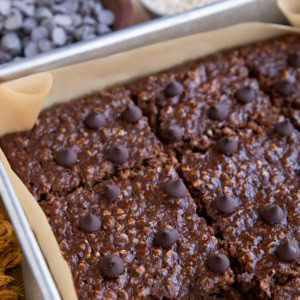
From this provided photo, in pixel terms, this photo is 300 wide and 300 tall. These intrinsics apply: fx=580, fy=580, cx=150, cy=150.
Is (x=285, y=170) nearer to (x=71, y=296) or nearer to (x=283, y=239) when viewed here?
(x=283, y=239)

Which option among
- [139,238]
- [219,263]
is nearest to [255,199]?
[219,263]

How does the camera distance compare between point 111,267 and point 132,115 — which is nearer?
point 111,267

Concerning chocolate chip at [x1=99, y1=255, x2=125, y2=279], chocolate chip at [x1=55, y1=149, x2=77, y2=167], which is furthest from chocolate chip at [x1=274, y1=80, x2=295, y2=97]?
chocolate chip at [x1=99, y1=255, x2=125, y2=279]

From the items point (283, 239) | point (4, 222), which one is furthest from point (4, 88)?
point (283, 239)

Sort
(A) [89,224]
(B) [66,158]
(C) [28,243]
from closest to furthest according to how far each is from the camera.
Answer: (C) [28,243], (A) [89,224], (B) [66,158]

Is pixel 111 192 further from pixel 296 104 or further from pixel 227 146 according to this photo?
pixel 296 104

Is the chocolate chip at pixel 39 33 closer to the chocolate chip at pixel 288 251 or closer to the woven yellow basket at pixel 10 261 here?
the woven yellow basket at pixel 10 261
